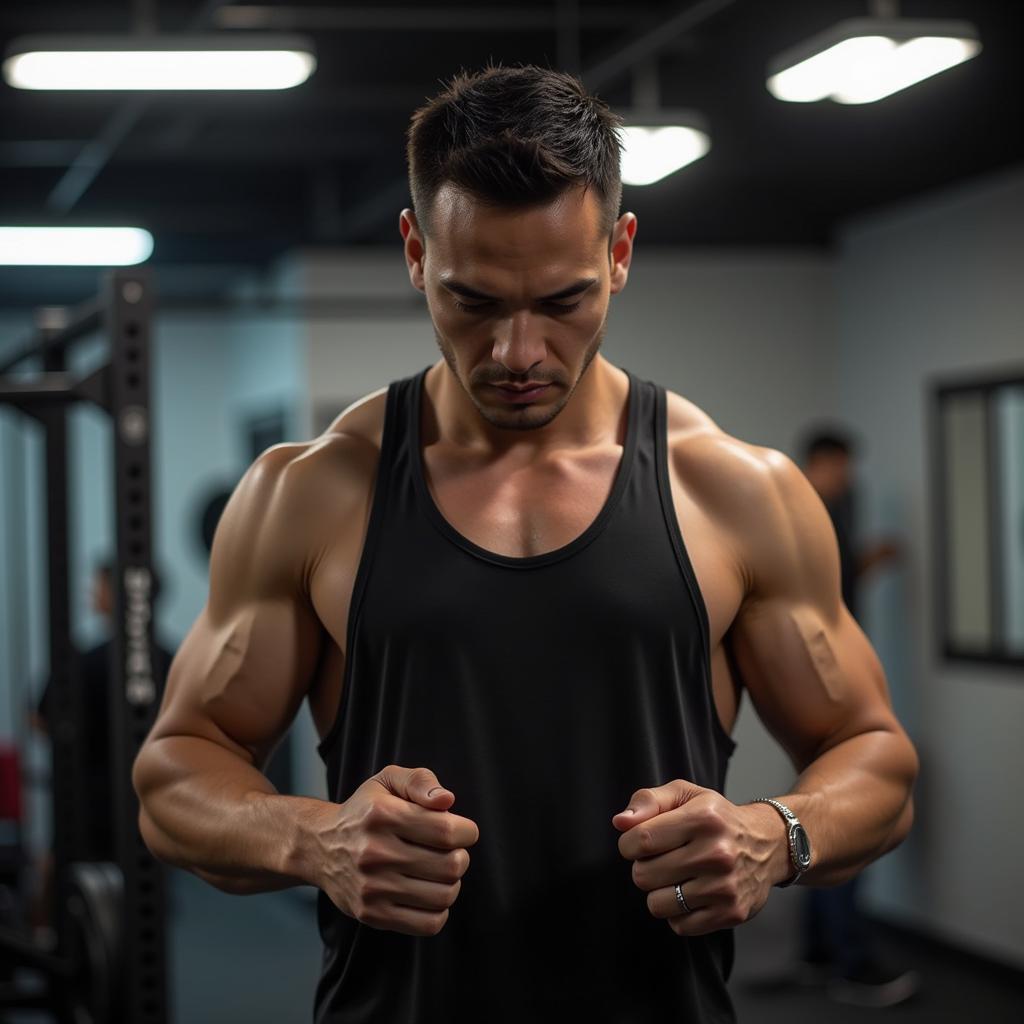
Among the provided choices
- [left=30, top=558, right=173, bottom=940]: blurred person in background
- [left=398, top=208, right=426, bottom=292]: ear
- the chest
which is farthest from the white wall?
[left=398, top=208, right=426, bottom=292]: ear

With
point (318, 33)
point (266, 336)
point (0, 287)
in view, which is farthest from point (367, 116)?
point (0, 287)

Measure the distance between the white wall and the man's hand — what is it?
3.85 m

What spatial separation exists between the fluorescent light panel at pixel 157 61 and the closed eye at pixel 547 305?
1.78 m

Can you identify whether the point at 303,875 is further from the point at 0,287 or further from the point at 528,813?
the point at 0,287

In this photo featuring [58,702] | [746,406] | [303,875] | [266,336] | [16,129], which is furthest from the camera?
[266,336]

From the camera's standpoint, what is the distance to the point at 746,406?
6113mm

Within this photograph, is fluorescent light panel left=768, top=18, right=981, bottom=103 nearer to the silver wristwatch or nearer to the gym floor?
the silver wristwatch

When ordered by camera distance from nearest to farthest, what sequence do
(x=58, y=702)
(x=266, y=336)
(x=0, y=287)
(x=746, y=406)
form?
1. (x=58, y=702)
2. (x=746, y=406)
3. (x=266, y=336)
4. (x=0, y=287)

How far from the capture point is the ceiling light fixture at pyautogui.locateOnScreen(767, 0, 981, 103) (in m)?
2.89

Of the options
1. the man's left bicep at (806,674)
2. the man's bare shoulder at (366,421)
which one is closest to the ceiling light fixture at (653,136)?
the man's bare shoulder at (366,421)

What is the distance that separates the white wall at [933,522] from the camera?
4.94 m

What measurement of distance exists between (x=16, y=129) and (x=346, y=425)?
352 centimetres

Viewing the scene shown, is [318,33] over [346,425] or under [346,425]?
over

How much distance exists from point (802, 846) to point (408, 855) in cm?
36
